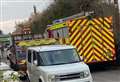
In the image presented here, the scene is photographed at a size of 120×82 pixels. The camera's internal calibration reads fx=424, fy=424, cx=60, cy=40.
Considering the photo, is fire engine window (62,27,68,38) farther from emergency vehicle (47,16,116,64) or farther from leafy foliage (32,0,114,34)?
leafy foliage (32,0,114,34)

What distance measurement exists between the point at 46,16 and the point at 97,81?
4238 cm

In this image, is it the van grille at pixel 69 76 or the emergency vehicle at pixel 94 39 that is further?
the emergency vehicle at pixel 94 39

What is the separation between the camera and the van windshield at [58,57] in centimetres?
1451

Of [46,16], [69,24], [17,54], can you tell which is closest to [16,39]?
[17,54]

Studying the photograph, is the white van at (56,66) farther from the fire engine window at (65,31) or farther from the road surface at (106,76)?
the fire engine window at (65,31)

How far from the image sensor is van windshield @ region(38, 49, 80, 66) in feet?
47.6

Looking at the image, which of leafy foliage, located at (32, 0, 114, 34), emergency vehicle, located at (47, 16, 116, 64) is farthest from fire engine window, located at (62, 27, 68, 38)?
leafy foliage, located at (32, 0, 114, 34)

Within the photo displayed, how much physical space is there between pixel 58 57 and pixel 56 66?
75cm

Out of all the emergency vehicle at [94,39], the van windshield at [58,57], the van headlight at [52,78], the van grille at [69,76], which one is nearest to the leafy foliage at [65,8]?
the emergency vehicle at [94,39]

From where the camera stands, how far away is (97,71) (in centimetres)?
2191

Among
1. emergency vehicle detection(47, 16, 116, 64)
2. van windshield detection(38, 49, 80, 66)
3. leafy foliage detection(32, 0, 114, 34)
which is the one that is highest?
van windshield detection(38, 49, 80, 66)

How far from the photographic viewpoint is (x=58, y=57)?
14758 millimetres

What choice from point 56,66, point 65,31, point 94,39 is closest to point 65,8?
point 65,31

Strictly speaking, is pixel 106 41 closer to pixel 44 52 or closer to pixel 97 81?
pixel 97 81
